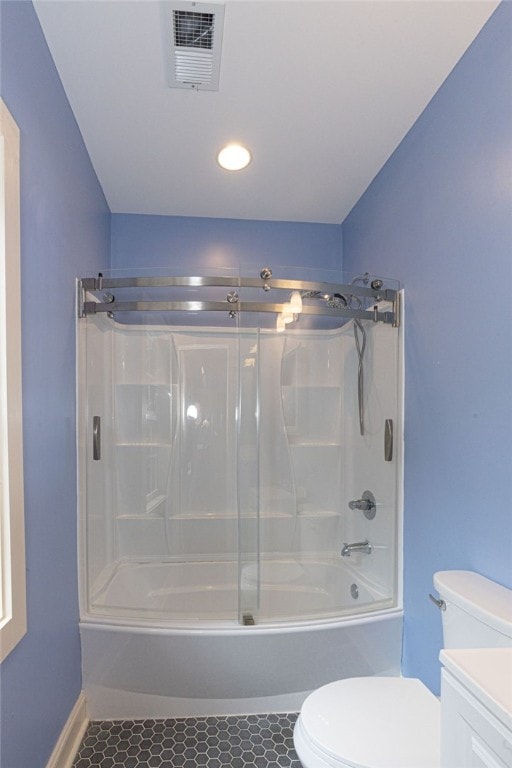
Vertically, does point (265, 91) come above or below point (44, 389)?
above

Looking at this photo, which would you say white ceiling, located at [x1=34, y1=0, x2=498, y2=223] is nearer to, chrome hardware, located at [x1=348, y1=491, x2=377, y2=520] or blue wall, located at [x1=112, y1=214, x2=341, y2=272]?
blue wall, located at [x1=112, y1=214, x2=341, y2=272]

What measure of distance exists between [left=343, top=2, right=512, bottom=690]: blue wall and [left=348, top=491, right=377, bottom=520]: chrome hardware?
29 cm

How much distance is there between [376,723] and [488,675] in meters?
0.65

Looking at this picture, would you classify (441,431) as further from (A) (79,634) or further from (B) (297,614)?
(A) (79,634)

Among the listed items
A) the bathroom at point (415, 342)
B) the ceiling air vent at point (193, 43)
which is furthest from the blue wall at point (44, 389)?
the ceiling air vent at point (193, 43)

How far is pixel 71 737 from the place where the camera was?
5.56 ft

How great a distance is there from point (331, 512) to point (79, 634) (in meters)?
1.39

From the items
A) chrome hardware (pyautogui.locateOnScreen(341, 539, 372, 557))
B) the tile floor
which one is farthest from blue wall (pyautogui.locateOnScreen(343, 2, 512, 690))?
the tile floor

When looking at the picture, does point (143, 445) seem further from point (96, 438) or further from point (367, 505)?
point (367, 505)

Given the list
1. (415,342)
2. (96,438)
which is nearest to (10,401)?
(96,438)

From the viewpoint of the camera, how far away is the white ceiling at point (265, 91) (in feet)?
4.73

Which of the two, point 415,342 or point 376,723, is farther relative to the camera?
point 415,342

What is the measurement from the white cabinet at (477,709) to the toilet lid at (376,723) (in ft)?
1.26

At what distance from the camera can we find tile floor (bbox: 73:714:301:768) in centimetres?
167
